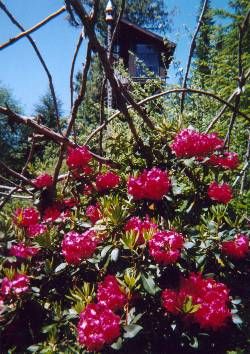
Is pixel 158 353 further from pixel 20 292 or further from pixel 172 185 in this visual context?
pixel 172 185

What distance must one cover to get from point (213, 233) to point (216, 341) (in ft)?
1.42

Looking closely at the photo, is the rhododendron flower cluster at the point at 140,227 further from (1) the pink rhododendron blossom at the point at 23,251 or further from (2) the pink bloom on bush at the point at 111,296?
(1) the pink rhododendron blossom at the point at 23,251

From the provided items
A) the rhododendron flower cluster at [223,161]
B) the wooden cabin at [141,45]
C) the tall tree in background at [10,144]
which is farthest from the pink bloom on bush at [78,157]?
the tall tree in background at [10,144]

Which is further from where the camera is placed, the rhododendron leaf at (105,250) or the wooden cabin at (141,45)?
the wooden cabin at (141,45)

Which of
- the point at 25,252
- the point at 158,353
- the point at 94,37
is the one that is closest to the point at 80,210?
the point at 25,252

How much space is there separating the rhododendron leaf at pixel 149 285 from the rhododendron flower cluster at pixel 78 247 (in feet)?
0.82

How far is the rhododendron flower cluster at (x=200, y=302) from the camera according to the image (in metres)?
1.50

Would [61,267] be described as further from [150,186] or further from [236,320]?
[236,320]

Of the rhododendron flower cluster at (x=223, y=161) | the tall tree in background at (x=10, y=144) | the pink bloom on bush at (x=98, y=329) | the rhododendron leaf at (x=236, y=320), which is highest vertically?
the tall tree in background at (x=10, y=144)

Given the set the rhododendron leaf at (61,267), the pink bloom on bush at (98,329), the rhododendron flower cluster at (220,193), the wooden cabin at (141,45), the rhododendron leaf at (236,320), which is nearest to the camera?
the pink bloom on bush at (98,329)

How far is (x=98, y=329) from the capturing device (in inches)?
53.7

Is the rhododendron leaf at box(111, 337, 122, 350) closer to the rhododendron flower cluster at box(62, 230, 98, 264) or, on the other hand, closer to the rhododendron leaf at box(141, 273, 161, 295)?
the rhododendron leaf at box(141, 273, 161, 295)

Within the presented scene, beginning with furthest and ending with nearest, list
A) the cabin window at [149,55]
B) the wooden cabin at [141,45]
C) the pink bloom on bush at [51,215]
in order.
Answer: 1. the cabin window at [149,55]
2. the wooden cabin at [141,45]
3. the pink bloom on bush at [51,215]

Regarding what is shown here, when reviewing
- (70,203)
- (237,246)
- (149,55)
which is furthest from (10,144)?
Result: (237,246)
